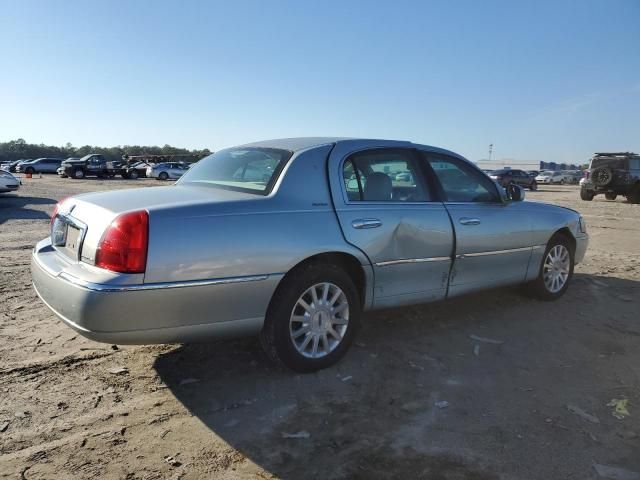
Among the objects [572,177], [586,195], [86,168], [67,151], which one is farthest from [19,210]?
[67,151]

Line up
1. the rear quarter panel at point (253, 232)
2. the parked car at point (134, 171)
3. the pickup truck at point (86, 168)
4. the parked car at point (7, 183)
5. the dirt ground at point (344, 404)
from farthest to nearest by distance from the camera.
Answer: the parked car at point (134, 171) < the pickup truck at point (86, 168) < the parked car at point (7, 183) < the rear quarter panel at point (253, 232) < the dirt ground at point (344, 404)

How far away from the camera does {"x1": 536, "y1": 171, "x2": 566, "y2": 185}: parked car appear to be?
48.8 m

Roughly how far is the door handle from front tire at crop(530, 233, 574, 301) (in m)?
2.43

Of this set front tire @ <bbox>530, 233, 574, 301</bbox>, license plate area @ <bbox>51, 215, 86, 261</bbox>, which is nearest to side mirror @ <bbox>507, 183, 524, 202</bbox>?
front tire @ <bbox>530, 233, 574, 301</bbox>

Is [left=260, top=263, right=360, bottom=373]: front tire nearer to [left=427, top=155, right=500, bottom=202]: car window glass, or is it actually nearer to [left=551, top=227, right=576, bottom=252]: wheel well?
[left=427, top=155, right=500, bottom=202]: car window glass

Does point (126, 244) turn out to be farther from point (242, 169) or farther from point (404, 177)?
point (404, 177)

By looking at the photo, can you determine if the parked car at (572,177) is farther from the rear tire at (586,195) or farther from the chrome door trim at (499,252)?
the chrome door trim at (499,252)

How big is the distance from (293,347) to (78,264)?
1430 mm

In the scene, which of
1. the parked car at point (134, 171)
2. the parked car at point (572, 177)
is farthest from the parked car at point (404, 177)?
the parked car at point (572, 177)

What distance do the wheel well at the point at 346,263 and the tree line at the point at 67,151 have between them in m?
88.7

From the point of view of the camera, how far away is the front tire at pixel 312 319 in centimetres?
329

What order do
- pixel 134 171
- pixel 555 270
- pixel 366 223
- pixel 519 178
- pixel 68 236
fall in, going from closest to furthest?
pixel 68 236 < pixel 366 223 < pixel 555 270 < pixel 519 178 < pixel 134 171

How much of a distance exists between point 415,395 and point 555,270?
9.67 feet

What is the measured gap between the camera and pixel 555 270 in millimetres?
5406
